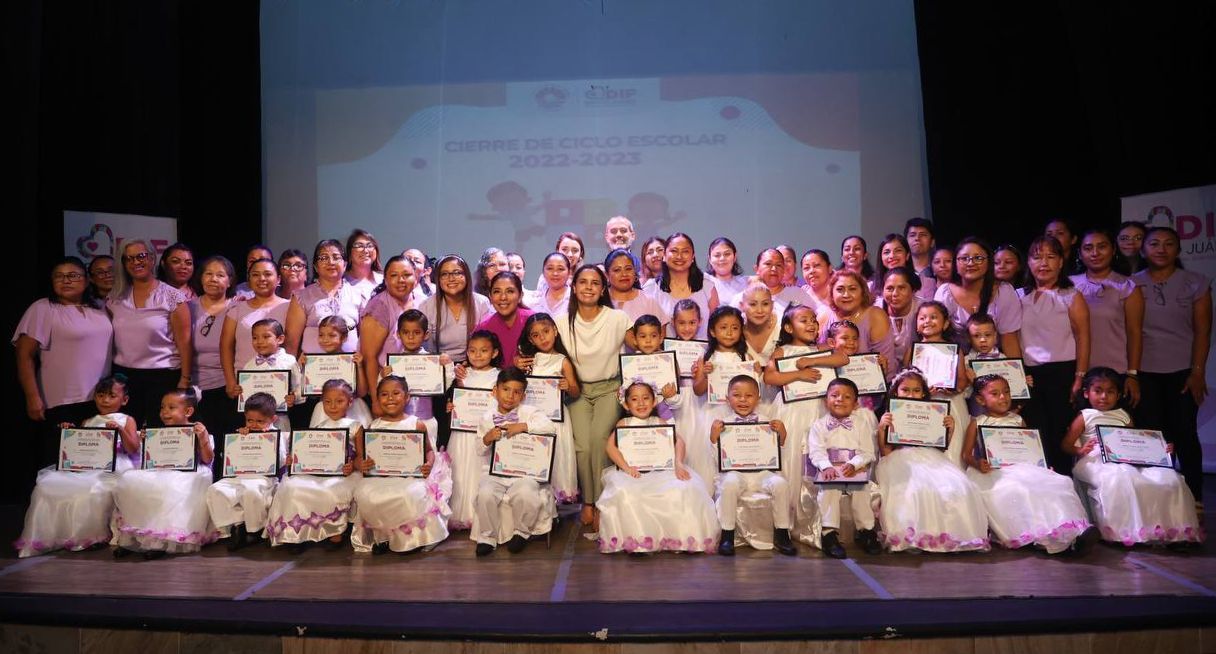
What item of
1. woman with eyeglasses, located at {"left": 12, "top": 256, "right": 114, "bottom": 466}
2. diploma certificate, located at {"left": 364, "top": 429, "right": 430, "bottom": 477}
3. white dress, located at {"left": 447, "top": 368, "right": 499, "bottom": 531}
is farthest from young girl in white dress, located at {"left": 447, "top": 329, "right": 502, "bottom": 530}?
woman with eyeglasses, located at {"left": 12, "top": 256, "right": 114, "bottom": 466}

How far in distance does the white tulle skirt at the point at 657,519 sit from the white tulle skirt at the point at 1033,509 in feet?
4.89

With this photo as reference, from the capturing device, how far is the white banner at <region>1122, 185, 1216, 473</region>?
655 cm

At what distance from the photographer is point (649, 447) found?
4320 millimetres

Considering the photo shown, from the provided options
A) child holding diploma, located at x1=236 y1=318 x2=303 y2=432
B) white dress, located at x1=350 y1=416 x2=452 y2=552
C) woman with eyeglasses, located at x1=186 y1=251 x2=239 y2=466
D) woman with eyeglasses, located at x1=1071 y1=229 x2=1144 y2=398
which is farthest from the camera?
woman with eyeglasses, located at x1=186 y1=251 x2=239 y2=466

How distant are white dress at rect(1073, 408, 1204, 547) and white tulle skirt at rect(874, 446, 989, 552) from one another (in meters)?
0.70

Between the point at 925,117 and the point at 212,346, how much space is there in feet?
20.4

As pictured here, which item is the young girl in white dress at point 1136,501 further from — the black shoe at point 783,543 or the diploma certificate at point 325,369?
the diploma certificate at point 325,369

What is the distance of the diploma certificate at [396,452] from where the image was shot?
4.32m

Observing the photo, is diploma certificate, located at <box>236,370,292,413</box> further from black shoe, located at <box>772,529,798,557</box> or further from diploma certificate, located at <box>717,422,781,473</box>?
black shoe, located at <box>772,529,798,557</box>

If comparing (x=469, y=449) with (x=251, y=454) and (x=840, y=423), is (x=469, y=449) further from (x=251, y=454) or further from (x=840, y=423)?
(x=840, y=423)

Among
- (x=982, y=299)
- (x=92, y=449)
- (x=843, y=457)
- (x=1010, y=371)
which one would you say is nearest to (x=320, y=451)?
(x=92, y=449)

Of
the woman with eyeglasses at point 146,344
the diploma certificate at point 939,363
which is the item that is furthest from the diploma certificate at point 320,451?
the diploma certificate at point 939,363

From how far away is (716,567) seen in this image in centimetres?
383

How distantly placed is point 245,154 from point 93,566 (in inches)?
182
